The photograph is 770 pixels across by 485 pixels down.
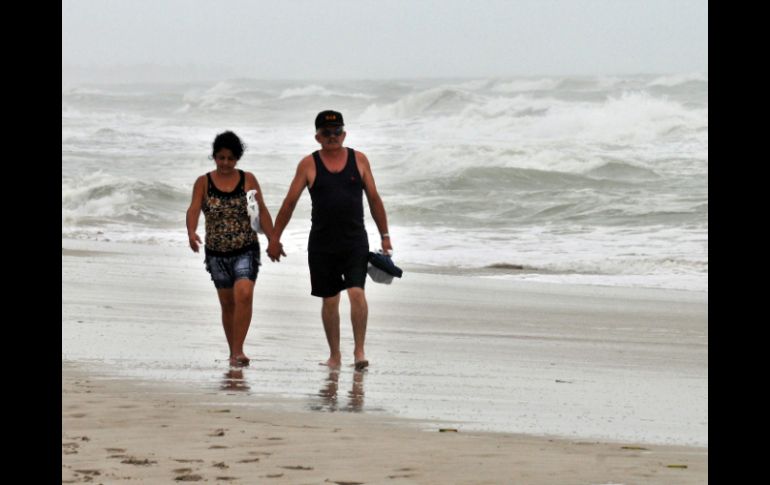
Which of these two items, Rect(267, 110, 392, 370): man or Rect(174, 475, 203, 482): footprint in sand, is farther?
Rect(267, 110, 392, 370): man

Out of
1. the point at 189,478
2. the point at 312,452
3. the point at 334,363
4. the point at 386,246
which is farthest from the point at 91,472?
the point at 386,246

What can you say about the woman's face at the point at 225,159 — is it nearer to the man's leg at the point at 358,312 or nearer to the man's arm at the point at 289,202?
the man's arm at the point at 289,202

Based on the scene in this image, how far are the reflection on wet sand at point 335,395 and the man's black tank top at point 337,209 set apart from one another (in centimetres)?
83

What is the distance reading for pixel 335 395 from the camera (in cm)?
666

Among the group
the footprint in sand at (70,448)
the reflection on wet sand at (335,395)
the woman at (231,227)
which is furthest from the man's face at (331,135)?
the footprint in sand at (70,448)

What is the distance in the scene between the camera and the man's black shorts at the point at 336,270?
7.89 meters

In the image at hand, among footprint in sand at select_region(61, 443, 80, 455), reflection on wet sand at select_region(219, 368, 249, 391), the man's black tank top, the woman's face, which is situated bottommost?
footprint in sand at select_region(61, 443, 80, 455)

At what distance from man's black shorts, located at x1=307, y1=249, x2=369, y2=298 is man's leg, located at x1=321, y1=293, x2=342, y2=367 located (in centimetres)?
5

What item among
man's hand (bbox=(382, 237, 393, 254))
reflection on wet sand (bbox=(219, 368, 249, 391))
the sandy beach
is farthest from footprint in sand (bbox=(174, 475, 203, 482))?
man's hand (bbox=(382, 237, 393, 254))

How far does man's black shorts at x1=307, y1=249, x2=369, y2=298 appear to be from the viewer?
7.89 metres

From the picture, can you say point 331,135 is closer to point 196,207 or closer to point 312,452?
point 196,207

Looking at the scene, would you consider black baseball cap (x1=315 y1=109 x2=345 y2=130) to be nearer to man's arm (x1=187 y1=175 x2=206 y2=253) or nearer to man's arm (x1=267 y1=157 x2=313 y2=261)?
man's arm (x1=267 y1=157 x2=313 y2=261)

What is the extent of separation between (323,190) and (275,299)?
13.9ft

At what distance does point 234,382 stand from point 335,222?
1.33 m
